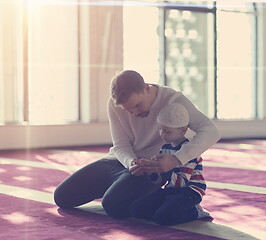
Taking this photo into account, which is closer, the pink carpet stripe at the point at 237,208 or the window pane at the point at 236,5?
the pink carpet stripe at the point at 237,208

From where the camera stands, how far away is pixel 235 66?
9773mm

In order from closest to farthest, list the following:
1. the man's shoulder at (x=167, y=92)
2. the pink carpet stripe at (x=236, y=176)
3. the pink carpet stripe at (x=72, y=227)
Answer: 1. the pink carpet stripe at (x=72, y=227)
2. the man's shoulder at (x=167, y=92)
3. the pink carpet stripe at (x=236, y=176)

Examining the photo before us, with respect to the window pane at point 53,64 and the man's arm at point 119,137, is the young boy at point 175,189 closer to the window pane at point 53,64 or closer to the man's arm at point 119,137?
the man's arm at point 119,137

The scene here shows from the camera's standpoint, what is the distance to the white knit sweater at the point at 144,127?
2.81 m

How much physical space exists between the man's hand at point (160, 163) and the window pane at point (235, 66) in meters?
7.00

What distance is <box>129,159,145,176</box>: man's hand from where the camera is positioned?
272 centimetres

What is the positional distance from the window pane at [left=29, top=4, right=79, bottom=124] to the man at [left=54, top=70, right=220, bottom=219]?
15.7 feet

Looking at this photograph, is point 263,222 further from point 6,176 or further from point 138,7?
point 138,7

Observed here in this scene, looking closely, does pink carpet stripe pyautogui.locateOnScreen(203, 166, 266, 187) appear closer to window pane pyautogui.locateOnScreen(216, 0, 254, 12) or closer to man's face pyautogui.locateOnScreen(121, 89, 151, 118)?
man's face pyautogui.locateOnScreen(121, 89, 151, 118)

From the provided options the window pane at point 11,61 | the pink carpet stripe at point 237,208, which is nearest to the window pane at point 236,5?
the window pane at point 11,61

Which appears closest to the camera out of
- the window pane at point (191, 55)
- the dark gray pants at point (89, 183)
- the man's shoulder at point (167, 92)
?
the man's shoulder at point (167, 92)

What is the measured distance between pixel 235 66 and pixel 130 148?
23.3 feet

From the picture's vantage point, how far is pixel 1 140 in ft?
24.1

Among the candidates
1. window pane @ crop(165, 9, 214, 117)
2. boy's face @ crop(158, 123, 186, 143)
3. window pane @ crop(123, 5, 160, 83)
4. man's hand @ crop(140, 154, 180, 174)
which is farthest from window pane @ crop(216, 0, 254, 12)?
man's hand @ crop(140, 154, 180, 174)
